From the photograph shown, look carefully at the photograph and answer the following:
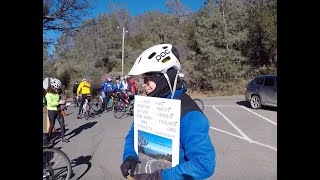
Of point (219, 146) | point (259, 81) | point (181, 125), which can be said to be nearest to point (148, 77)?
point (181, 125)

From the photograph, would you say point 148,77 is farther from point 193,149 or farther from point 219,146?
point 219,146

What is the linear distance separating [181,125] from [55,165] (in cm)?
367

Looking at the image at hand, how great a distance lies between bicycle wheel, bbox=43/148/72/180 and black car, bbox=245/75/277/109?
11101mm

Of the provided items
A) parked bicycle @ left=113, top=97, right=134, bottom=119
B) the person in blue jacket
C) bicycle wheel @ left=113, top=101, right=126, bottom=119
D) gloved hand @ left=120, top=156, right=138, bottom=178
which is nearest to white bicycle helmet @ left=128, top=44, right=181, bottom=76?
the person in blue jacket

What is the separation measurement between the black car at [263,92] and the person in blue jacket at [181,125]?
42.1 feet

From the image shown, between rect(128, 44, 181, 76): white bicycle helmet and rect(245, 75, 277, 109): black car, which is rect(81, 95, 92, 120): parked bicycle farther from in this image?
rect(128, 44, 181, 76): white bicycle helmet

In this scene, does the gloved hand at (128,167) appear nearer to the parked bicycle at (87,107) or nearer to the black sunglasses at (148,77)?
the black sunglasses at (148,77)

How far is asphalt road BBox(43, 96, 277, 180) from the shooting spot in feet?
19.4

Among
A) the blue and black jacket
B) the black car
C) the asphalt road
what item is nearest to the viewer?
the blue and black jacket

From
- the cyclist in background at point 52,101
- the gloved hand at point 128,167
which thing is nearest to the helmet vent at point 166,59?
the gloved hand at point 128,167

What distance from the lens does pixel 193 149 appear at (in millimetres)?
1866

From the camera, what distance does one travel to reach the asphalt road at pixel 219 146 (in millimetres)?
5914
